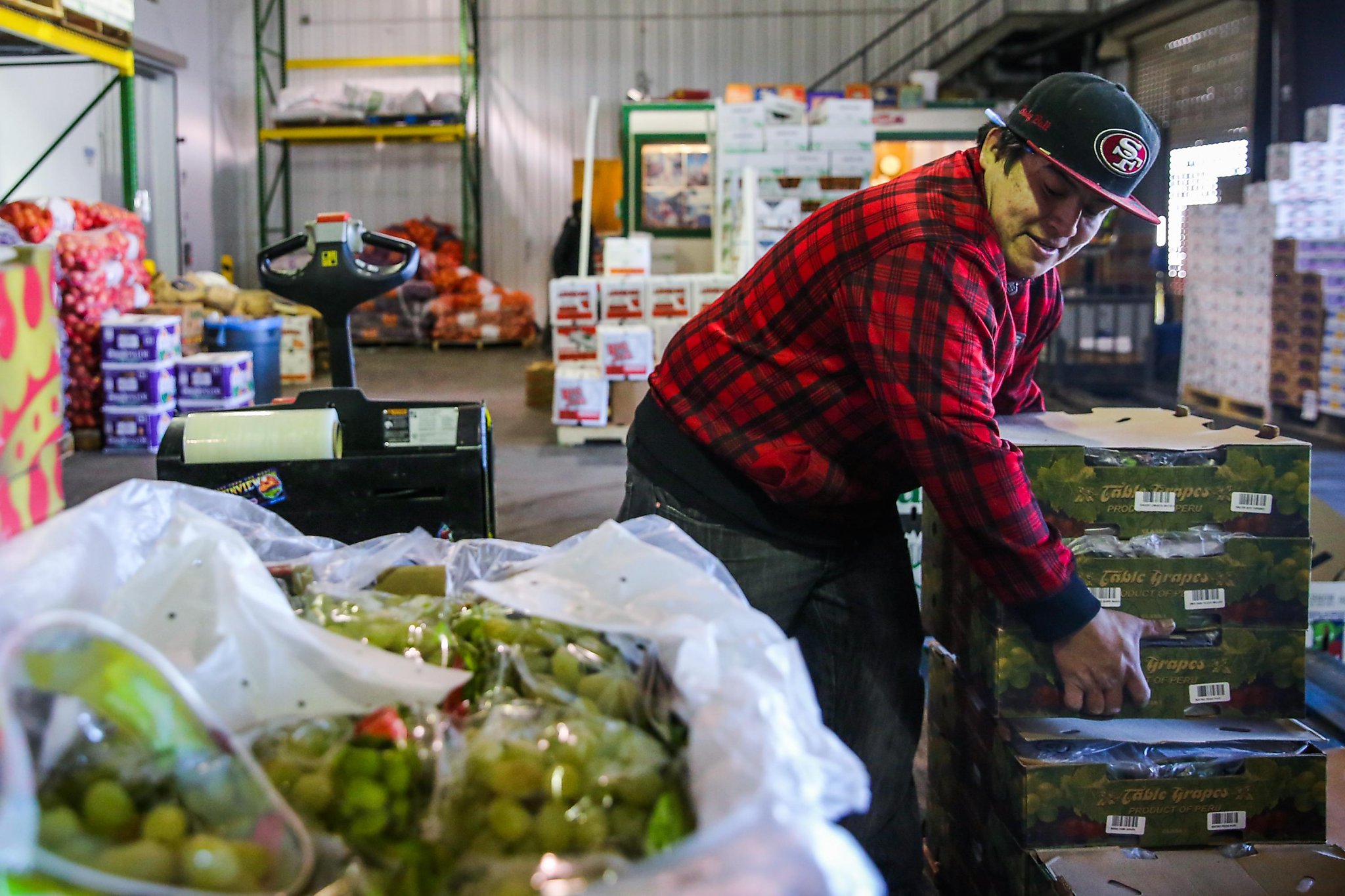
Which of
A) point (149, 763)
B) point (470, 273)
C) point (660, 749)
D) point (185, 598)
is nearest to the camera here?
point (149, 763)

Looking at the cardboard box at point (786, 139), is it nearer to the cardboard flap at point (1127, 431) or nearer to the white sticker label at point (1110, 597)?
the cardboard flap at point (1127, 431)

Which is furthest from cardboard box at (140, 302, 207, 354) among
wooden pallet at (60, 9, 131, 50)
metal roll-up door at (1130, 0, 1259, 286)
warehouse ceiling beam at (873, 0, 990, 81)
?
warehouse ceiling beam at (873, 0, 990, 81)

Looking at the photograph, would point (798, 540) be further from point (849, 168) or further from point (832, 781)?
point (849, 168)

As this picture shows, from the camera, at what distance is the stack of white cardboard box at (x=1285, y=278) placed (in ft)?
25.3

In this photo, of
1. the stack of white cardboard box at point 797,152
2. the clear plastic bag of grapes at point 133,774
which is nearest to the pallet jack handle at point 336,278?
the clear plastic bag of grapes at point 133,774

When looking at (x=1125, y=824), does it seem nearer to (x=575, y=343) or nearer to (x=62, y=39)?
(x=575, y=343)

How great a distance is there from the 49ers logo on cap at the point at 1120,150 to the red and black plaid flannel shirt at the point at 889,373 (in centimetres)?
19

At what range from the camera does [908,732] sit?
220 cm

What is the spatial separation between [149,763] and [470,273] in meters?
13.8

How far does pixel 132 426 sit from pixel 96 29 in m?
2.37

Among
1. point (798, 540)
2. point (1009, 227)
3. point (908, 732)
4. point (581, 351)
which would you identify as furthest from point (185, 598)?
point (581, 351)

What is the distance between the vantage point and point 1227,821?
79.6 inches

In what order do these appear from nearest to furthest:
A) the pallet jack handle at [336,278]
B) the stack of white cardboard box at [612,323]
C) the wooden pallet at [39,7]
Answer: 1. the pallet jack handle at [336,278]
2. the wooden pallet at [39,7]
3. the stack of white cardboard box at [612,323]

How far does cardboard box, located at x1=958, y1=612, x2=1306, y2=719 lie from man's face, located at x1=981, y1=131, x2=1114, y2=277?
61 centimetres
